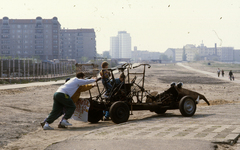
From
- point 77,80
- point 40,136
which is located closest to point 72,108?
point 77,80

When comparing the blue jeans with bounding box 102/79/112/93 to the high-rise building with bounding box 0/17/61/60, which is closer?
the blue jeans with bounding box 102/79/112/93

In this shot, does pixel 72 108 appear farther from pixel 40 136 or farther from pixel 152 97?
pixel 152 97

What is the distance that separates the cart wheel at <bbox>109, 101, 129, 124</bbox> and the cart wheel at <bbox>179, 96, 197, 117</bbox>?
1.92m

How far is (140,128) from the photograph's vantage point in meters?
8.49

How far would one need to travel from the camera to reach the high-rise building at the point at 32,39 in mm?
131375

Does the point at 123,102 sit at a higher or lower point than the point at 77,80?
lower

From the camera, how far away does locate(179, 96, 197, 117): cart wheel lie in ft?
35.6

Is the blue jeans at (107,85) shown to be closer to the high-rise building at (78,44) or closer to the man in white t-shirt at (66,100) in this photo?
the man in white t-shirt at (66,100)

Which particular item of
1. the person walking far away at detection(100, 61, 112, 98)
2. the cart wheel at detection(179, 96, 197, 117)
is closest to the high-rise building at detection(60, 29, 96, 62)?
the cart wheel at detection(179, 96, 197, 117)

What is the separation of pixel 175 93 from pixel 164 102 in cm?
54

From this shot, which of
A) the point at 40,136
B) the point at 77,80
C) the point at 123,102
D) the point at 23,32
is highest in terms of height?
the point at 23,32

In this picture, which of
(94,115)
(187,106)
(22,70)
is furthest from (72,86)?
(22,70)

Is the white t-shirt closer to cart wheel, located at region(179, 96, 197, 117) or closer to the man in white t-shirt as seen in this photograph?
the man in white t-shirt

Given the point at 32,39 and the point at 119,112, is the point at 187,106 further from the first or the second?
the point at 32,39
